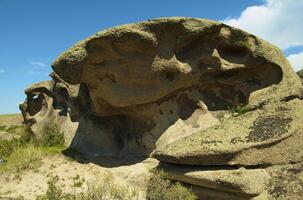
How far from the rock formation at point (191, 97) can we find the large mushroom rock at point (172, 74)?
25 millimetres

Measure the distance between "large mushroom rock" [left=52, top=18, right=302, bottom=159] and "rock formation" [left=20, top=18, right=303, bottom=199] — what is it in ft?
0.08

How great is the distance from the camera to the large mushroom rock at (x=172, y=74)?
423 inches

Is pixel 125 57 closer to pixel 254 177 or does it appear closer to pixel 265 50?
pixel 265 50

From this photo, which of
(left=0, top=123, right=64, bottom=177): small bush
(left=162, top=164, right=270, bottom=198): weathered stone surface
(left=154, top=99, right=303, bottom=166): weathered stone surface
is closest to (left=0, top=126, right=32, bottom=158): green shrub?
(left=0, top=123, right=64, bottom=177): small bush

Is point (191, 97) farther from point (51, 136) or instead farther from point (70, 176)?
point (51, 136)

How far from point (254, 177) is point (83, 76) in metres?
5.05

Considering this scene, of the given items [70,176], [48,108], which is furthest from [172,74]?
[48,108]

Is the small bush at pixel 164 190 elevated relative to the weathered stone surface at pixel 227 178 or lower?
lower

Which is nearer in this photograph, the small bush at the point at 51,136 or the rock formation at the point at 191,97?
the rock formation at the point at 191,97

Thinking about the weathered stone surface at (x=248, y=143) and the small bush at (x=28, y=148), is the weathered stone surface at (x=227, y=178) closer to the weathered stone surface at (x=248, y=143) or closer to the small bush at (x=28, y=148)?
the weathered stone surface at (x=248, y=143)

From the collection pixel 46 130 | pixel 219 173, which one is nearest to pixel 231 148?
pixel 219 173

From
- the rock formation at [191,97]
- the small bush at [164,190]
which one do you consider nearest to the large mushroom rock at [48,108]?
the rock formation at [191,97]

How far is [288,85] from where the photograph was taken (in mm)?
10742

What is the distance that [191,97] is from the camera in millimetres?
11750
